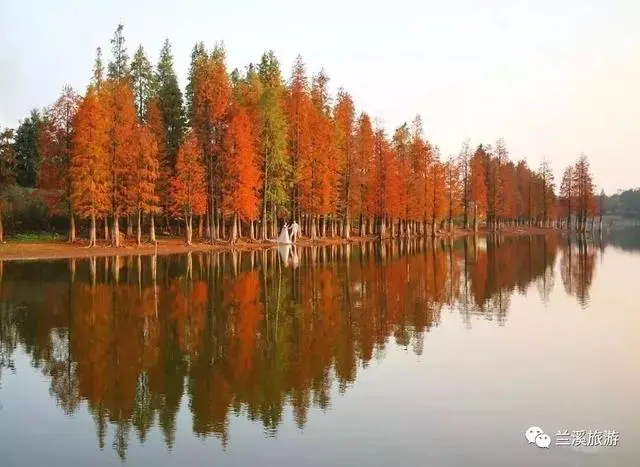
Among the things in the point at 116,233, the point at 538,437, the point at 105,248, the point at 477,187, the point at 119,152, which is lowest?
the point at 538,437

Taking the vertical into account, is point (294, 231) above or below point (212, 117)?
below

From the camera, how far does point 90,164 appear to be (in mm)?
50594

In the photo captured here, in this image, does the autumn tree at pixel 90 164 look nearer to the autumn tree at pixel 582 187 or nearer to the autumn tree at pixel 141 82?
the autumn tree at pixel 141 82

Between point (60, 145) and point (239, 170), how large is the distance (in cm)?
1525

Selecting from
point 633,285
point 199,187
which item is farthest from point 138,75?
→ point 633,285

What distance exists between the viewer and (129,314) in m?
22.2

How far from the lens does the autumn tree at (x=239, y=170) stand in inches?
2181

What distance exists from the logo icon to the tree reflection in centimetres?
395

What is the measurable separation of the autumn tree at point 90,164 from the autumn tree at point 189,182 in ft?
19.3

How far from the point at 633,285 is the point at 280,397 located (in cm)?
2691

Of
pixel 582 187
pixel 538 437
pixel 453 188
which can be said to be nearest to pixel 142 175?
pixel 538 437

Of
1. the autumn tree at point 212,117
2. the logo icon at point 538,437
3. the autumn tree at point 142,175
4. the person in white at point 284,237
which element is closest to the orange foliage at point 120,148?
the autumn tree at point 142,175

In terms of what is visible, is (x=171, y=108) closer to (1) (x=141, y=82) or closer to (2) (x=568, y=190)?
(1) (x=141, y=82)

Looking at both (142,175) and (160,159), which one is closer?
(142,175)
